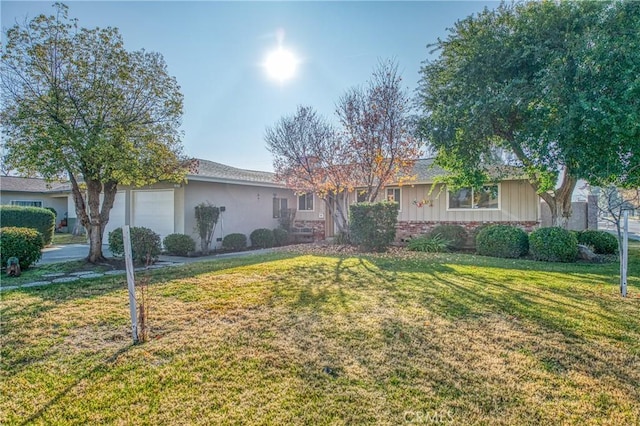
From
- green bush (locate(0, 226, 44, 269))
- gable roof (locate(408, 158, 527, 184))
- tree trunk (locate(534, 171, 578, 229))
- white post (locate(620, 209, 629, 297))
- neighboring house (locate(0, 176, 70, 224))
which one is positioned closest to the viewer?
white post (locate(620, 209, 629, 297))

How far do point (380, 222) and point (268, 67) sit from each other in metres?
5.77

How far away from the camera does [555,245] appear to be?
31.2 ft

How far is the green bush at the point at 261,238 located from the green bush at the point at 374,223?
4.21 m

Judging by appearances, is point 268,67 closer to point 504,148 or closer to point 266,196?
point 266,196

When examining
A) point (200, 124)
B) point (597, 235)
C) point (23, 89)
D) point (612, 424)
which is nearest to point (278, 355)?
point (612, 424)

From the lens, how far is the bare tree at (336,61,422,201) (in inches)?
464

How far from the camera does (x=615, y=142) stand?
25.2 ft

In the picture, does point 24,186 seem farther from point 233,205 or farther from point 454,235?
point 454,235

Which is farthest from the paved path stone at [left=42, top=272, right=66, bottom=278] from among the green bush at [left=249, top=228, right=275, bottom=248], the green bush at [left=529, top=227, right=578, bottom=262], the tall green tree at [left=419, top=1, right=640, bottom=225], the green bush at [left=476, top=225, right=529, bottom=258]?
the green bush at [left=529, top=227, right=578, bottom=262]

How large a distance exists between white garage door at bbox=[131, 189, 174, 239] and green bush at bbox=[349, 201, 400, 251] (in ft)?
21.3

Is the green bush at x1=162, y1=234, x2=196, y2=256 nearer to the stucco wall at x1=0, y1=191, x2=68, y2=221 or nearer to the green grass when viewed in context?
the green grass

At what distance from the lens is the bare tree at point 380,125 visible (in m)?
11.8

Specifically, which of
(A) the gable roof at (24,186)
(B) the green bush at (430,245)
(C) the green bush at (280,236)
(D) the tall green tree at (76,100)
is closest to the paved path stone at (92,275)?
(D) the tall green tree at (76,100)

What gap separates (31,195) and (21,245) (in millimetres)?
17667
